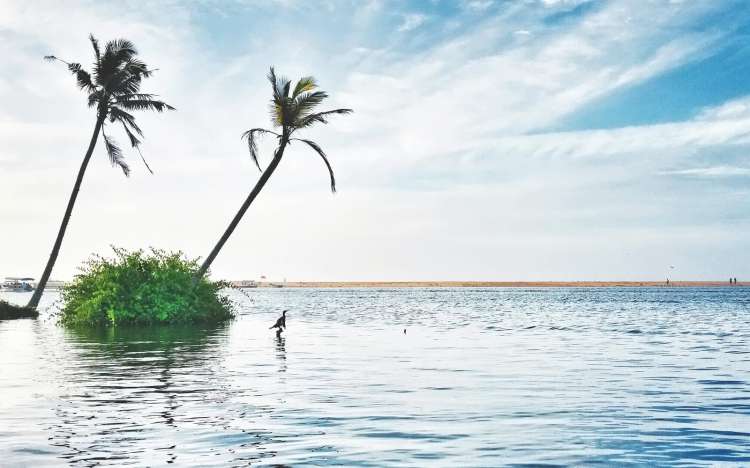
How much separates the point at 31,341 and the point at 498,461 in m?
26.5

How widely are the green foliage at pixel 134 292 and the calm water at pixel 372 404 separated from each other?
11.3 m

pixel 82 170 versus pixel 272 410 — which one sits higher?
pixel 82 170

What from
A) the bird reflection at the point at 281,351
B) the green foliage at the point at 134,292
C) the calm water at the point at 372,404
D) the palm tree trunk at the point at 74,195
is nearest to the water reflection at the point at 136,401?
the calm water at the point at 372,404

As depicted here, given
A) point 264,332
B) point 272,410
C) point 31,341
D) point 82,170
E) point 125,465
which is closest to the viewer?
point 125,465

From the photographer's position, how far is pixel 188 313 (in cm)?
4381

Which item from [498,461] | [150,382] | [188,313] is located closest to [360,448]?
[498,461]

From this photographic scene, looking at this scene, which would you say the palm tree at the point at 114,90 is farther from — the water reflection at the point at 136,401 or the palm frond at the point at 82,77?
the water reflection at the point at 136,401

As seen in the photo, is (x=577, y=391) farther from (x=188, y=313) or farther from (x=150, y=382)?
(x=188, y=313)

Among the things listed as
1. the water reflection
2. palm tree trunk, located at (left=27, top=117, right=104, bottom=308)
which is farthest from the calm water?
palm tree trunk, located at (left=27, top=117, right=104, bottom=308)

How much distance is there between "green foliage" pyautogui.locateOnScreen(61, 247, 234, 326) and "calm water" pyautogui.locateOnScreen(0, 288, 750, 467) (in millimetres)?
11337

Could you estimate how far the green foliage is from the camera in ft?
137

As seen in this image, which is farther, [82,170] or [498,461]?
[82,170]

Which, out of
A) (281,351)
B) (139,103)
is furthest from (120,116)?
(281,351)

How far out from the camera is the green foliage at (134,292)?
41.7 meters
